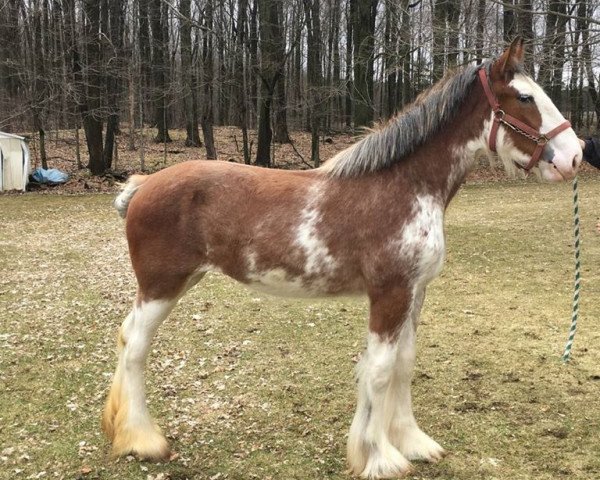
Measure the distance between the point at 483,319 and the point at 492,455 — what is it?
2.73 m

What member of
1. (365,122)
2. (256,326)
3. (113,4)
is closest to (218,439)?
(256,326)

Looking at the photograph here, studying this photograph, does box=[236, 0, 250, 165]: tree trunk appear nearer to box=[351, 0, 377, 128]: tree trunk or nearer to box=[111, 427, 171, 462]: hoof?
box=[351, 0, 377, 128]: tree trunk

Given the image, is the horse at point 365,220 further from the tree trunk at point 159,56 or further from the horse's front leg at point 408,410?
the tree trunk at point 159,56

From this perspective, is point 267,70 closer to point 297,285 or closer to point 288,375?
point 288,375

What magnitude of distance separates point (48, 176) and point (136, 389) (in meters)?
17.2

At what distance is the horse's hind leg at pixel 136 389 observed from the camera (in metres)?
Result: 3.54

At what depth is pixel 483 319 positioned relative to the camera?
244 inches

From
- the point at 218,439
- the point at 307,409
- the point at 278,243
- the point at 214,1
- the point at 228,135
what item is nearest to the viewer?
the point at 278,243

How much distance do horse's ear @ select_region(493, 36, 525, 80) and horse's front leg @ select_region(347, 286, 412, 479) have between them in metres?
1.31

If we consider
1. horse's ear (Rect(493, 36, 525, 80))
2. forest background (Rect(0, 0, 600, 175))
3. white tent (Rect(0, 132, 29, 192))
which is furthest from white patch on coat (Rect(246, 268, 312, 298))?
white tent (Rect(0, 132, 29, 192))

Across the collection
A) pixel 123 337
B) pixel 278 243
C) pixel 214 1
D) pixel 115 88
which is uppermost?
pixel 214 1

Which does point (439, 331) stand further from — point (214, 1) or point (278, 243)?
point (214, 1)

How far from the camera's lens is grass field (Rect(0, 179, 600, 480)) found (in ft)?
11.9

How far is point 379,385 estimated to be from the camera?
10.7 feet
